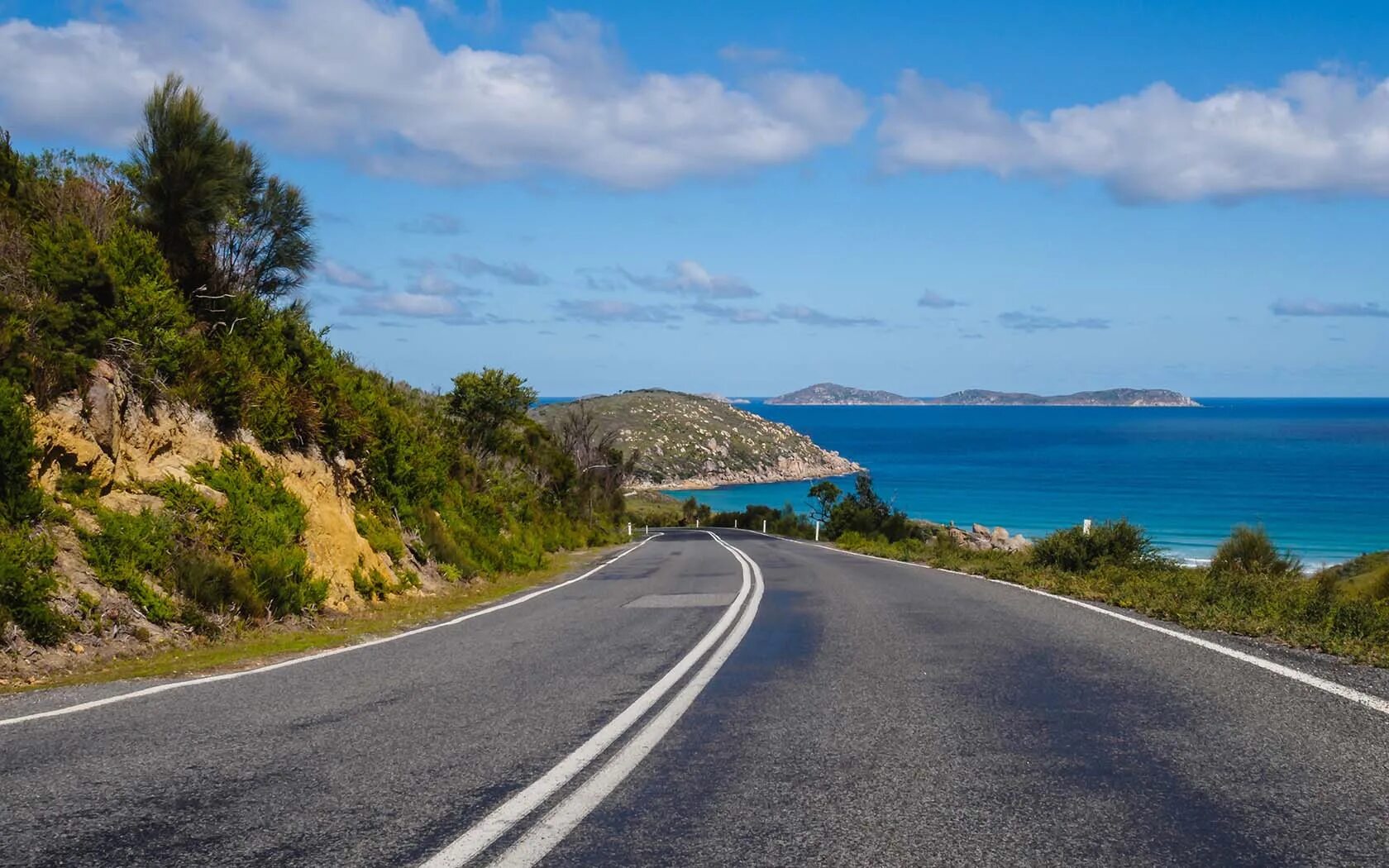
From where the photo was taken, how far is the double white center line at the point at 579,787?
12.1 feet

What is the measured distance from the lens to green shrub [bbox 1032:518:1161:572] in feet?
58.3

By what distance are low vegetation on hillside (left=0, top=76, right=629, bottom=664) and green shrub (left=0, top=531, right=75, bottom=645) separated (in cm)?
2

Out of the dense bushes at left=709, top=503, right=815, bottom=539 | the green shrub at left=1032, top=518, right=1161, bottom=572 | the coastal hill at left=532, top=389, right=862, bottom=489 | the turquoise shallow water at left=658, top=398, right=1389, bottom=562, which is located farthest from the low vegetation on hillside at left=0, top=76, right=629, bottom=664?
the coastal hill at left=532, top=389, right=862, bottom=489

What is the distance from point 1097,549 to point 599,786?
628 inches

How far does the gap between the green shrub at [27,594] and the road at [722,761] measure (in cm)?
183

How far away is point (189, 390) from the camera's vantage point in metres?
13.3

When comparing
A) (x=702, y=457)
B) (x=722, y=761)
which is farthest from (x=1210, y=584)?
(x=702, y=457)

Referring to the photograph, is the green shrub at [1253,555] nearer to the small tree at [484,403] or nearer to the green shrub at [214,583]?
the green shrub at [214,583]

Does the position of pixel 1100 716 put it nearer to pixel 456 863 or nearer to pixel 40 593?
pixel 456 863

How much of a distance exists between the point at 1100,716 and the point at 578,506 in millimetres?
49752

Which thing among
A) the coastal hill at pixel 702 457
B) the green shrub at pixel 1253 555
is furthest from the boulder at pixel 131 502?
the coastal hill at pixel 702 457

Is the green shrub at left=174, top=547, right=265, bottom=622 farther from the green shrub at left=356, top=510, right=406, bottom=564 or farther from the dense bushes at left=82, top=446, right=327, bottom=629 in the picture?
the green shrub at left=356, top=510, right=406, bottom=564

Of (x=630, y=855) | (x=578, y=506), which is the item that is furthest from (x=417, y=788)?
(x=578, y=506)

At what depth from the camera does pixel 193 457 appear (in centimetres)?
1295
